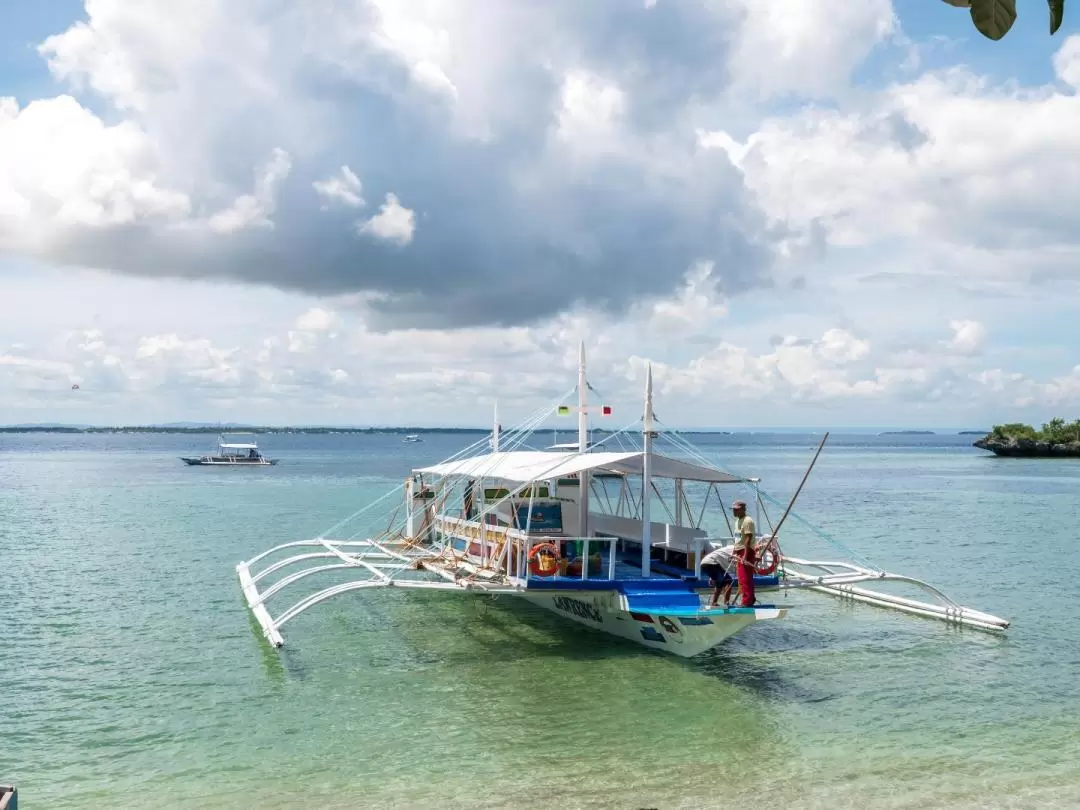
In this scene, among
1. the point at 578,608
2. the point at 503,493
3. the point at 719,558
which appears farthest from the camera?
the point at 503,493

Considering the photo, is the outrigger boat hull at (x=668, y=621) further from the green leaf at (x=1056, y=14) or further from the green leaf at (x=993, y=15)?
the green leaf at (x=993, y=15)

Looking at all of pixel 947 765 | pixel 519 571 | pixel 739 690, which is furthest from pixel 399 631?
pixel 947 765

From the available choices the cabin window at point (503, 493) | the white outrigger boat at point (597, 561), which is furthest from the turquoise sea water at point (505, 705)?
the cabin window at point (503, 493)

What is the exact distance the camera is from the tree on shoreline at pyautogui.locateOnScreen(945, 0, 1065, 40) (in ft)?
5.98

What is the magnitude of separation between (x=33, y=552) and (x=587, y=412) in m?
21.2

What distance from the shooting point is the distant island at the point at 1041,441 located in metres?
106

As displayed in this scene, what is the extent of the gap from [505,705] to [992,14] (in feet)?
43.7

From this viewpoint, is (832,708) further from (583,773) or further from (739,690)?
(583,773)

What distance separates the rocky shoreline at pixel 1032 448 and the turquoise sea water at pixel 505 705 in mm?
91985

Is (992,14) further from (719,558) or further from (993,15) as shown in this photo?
(719,558)

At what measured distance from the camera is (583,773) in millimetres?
11391

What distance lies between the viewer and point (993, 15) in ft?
6.04

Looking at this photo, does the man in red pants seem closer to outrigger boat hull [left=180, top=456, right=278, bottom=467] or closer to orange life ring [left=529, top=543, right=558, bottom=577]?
orange life ring [left=529, top=543, right=558, bottom=577]

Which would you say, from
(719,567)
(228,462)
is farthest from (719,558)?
(228,462)
